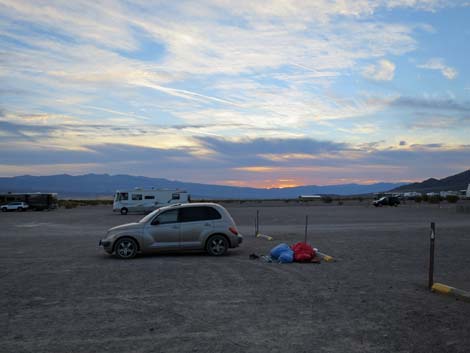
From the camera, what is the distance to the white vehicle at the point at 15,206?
230 feet

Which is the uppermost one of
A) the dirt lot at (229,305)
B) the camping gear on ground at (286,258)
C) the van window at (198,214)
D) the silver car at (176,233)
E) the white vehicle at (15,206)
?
the van window at (198,214)

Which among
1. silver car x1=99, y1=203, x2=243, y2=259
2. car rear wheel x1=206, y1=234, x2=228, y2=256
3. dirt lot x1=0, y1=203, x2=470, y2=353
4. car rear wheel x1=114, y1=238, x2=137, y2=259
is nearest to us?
dirt lot x1=0, y1=203, x2=470, y2=353

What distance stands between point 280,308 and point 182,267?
17.9 ft

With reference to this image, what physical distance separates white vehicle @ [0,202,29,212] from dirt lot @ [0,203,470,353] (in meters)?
59.8

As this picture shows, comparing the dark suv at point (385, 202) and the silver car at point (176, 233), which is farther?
the dark suv at point (385, 202)

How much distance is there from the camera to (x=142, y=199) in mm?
55219

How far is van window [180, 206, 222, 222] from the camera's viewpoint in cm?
1638

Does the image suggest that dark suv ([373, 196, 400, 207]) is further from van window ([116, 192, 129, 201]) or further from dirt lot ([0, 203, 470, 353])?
dirt lot ([0, 203, 470, 353])

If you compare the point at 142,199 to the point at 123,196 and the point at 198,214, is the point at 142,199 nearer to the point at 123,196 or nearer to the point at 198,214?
the point at 123,196

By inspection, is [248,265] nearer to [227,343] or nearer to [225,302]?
[225,302]

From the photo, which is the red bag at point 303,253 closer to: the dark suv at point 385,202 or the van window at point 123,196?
Result: the van window at point 123,196

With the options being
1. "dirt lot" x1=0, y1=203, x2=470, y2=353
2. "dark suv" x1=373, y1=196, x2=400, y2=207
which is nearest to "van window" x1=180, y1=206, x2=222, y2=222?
"dirt lot" x1=0, y1=203, x2=470, y2=353

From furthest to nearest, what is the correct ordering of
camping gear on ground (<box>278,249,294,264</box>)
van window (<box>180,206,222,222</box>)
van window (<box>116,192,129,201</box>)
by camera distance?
van window (<box>116,192,129,201</box>), van window (<box>180,206,222,222</box>), camping gear on ground (<box>278,249,294,264</box>)

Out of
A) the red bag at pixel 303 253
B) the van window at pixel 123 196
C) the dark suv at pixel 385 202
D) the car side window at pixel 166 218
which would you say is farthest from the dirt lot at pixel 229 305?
the dark suv at pixel 385 202
